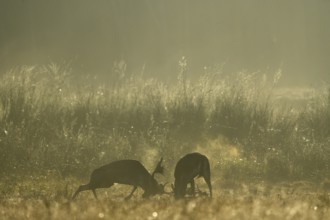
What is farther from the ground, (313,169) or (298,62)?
(298,62)

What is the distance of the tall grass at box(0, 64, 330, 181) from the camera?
18.3 meters

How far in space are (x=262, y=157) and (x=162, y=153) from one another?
313 cm

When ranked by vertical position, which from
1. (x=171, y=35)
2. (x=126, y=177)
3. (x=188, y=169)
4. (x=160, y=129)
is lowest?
(x=126, y=177)

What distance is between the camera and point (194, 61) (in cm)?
4262

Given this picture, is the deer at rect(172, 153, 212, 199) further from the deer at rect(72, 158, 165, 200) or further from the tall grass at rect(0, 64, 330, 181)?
the tall grass at rect(0, 64, 330, 181)

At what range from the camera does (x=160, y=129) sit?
2094 centimetres

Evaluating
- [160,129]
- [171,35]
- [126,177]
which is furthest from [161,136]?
[171,35]

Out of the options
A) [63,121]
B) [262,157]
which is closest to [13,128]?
[63,121]

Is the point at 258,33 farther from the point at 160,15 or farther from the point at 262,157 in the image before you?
the point at 262,157

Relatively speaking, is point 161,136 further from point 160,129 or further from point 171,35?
point 171,35

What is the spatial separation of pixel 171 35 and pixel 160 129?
962 inches

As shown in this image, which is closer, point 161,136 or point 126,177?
point 126,177

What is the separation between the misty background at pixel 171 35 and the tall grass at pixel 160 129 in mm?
15879

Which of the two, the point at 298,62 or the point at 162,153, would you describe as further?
the point at 298,62
